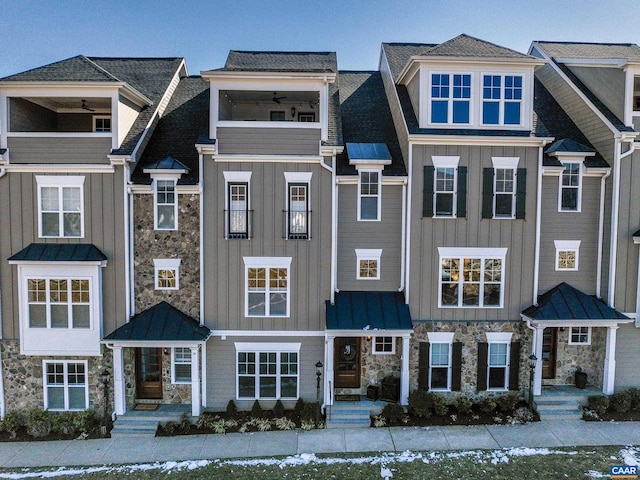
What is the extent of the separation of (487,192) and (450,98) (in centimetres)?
335

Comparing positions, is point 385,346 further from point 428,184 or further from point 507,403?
point 428,184

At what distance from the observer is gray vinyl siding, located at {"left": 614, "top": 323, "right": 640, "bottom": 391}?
45.5 ft

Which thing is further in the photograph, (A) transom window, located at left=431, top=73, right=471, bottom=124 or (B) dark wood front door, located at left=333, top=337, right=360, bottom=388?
(B) dark wood front door, located at left=333, top=337, right=360, bottom=388

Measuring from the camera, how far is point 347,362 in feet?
46.2

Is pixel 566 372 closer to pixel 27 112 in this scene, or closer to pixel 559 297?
pixel 559 297

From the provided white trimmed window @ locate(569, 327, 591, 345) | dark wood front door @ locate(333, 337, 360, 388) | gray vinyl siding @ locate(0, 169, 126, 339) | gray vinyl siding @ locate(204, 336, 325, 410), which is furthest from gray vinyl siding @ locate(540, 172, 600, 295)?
gray vinyl siding @ locate(0, 169, 126, 339)

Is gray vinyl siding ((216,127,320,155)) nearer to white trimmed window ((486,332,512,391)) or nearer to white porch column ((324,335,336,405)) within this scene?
white porch column ((324,335,336,405))

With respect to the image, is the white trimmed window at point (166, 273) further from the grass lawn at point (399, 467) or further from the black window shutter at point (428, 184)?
the black window shutter at point (428, 184)

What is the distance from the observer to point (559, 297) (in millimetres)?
13719

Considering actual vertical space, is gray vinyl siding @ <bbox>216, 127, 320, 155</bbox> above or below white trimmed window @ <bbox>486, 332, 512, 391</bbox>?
above

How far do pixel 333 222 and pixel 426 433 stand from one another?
7.00m

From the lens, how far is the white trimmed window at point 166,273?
13.4 meters

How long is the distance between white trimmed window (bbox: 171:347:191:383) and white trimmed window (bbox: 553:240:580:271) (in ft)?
42.3

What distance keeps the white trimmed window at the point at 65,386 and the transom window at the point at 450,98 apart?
46.4 feet
